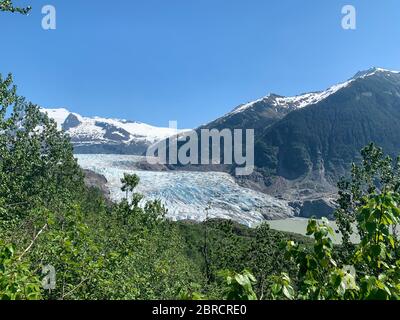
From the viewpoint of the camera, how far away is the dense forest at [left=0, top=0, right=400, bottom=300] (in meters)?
4.66

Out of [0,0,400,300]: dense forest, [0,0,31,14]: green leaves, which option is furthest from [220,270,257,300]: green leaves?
[0,0,31,14]: green leaves

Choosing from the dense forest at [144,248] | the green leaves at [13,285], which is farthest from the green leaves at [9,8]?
the green leaves at [13,285]

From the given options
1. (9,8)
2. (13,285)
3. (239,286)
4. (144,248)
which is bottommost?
(144,248)

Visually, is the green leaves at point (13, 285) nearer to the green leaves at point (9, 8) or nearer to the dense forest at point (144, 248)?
the dense forest at point (144, 248)

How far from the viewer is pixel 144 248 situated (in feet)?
120

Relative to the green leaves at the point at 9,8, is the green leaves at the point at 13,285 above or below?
below

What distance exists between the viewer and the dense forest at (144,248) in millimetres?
4660

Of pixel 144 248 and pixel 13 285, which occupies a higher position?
pixel 13 285

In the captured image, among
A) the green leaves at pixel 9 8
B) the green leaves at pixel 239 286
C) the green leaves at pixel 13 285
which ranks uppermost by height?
the green leaves at pixel 9 8

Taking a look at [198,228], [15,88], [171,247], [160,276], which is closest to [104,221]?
[171,247]

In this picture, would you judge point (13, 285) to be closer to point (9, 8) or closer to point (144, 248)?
point (9, 8)

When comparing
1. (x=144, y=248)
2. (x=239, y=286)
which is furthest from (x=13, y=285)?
(x=144, y=248)
